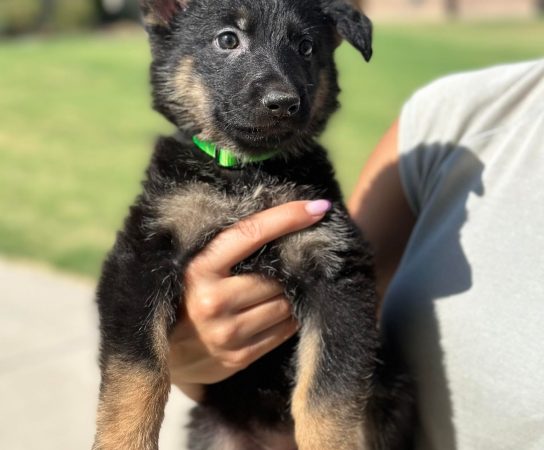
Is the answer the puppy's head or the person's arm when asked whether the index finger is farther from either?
the person's arm

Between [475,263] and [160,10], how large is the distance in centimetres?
139

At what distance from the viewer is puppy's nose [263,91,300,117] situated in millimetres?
2400

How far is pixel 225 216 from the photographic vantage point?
2.48 meters

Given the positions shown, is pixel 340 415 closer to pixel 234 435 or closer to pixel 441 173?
pixel 234 435

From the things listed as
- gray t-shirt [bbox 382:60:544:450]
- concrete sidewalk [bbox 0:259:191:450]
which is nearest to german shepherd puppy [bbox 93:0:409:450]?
gray t-shirt [bbox 382:60:544:450]

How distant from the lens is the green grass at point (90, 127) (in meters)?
8.27

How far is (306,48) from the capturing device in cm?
274

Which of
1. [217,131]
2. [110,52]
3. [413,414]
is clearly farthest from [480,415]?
[110,52]

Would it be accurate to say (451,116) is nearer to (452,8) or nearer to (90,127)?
(90,127)

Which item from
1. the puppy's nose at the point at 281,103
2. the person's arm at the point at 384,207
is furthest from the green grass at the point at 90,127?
the puppy's nose at the point at 281,103

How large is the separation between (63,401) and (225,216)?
2.87 meters

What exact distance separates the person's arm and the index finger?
0.55 metres

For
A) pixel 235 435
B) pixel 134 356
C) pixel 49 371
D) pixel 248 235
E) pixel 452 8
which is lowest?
pixel 452 8

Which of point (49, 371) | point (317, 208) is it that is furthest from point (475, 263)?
point (49, 371)
